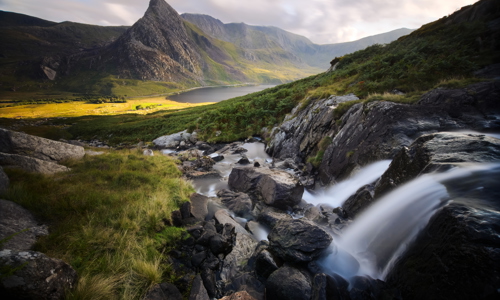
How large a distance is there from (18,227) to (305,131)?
60.4 feet

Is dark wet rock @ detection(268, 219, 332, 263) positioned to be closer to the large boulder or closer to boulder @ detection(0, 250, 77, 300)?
the large boulder

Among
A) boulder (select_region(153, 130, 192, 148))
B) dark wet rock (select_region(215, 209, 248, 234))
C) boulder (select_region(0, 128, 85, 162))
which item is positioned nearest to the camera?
dark wet rock (select_region(215, 209, 248, 234))

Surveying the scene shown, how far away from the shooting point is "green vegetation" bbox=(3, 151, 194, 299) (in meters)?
5.16

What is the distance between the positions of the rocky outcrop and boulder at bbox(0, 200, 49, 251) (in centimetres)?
1619

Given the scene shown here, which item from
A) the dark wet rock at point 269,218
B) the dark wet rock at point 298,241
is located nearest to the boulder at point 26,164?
the dark wet rock at point 269,218

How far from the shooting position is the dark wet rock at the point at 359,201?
941 cm

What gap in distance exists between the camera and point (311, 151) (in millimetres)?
17516

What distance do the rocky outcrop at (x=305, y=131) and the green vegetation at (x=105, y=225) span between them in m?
11.7

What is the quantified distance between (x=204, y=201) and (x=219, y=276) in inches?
182

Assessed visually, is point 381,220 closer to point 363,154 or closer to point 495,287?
point 495,287

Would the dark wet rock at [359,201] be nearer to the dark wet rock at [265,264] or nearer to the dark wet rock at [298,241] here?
the dark wet rock at [298,241]

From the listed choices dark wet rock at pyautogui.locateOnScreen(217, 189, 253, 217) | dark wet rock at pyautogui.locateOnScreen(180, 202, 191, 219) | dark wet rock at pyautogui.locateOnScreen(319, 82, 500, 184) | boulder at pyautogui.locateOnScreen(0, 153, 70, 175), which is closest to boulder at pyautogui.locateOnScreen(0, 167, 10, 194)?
boulder at pyautogui.locateOnScreen(0, 153, 70, 175)

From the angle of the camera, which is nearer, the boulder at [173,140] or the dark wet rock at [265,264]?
the dark wet rock at [265,264]

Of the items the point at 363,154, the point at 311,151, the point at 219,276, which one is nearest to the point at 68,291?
the point at 219,276
